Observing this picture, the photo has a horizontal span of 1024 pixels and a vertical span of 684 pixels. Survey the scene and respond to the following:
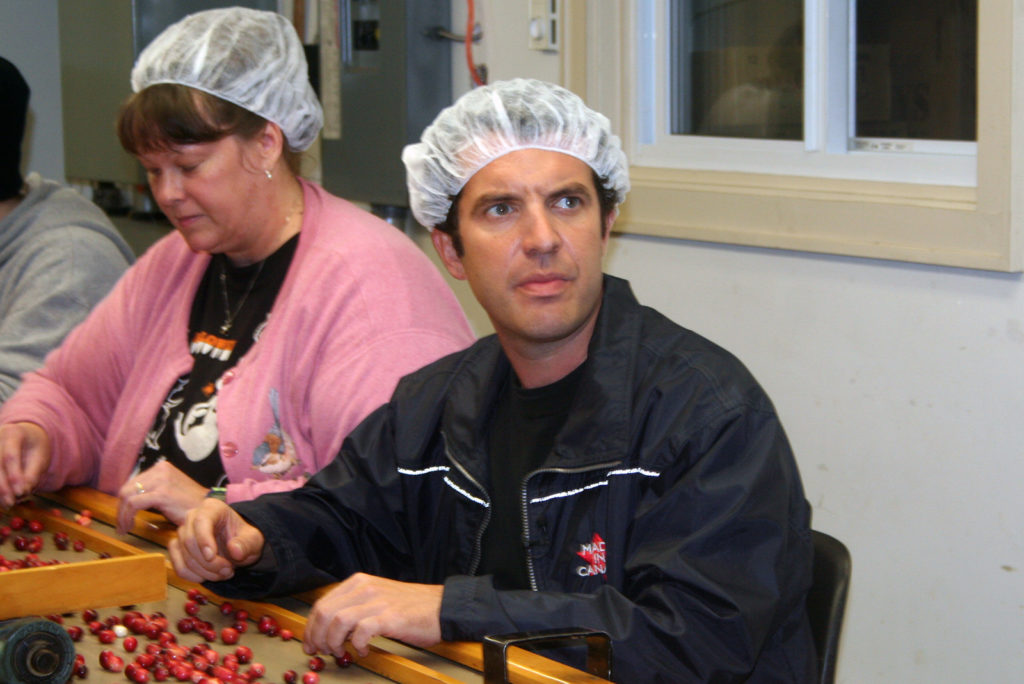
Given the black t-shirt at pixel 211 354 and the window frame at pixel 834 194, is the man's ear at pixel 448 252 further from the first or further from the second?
the window frame at pixel 834 194

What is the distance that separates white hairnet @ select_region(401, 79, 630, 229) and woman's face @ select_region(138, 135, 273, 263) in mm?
553

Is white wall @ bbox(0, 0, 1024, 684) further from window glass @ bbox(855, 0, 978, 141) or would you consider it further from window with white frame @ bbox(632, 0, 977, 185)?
window glass @ bbox(855, 0, 978, 141)

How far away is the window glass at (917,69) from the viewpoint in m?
2.64

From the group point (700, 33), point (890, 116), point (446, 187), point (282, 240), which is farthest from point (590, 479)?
point (700, 33)

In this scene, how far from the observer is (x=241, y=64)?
2.27m

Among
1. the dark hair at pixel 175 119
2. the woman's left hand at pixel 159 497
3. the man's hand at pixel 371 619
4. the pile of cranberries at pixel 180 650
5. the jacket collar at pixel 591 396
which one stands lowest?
the pile of cranberries at pixel 180 650

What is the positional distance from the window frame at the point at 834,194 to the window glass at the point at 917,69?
0.13m

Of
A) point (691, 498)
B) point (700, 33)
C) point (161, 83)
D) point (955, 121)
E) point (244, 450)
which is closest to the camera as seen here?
point (691, 498)

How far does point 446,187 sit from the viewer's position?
1.83 m

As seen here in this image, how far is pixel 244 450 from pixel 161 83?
0.76 metres

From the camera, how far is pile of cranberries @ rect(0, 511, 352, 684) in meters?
1.40

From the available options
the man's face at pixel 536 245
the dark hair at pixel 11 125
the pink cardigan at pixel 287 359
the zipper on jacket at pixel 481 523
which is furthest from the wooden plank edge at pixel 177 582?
the dark hair at pixel 11 125

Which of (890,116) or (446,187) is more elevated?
(890,116)

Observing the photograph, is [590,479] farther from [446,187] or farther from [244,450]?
[244,450]
